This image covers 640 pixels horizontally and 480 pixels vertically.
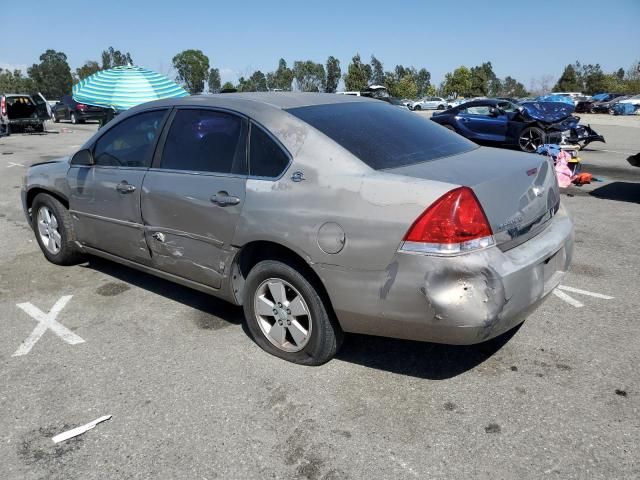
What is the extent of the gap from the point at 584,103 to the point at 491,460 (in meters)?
49.3

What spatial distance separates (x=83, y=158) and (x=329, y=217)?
2.56 m

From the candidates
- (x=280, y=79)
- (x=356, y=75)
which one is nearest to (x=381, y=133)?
(x=356, y=75)

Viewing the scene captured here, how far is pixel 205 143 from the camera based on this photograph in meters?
3.47

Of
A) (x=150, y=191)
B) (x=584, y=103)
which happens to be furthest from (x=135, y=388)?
(x=584, y=103)

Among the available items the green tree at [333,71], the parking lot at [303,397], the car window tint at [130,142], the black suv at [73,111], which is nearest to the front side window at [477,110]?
the parking lot at [303,397]

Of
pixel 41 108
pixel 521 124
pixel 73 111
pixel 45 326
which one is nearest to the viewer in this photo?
pixel 45 326

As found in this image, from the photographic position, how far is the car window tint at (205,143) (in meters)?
3.28

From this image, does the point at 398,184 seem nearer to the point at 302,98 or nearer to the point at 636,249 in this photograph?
the point at 302,98

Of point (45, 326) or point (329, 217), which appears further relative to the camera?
point (45, 326)

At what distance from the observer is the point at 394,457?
2.35 metres

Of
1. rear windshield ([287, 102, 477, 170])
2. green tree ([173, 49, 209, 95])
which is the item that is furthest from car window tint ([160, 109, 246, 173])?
green tree ([173, 49, 209, 95])

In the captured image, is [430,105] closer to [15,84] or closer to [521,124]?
[521,124]

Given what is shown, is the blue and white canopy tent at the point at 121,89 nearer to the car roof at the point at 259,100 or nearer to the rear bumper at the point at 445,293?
the car roof at the point at 259,100

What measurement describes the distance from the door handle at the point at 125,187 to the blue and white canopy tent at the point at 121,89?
6023mm
